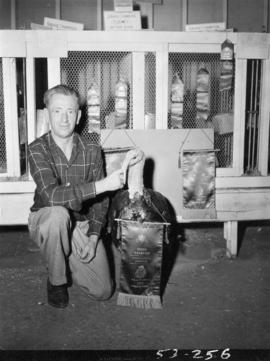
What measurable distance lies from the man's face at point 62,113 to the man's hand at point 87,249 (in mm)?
714

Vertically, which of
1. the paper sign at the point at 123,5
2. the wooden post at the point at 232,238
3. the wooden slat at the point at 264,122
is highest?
the paper sign at the point at 123,5

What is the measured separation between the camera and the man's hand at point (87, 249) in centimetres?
274

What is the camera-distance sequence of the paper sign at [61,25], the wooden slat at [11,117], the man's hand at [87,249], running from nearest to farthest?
1. the man's hand at [87,249]
2. the wooden slat at [11,117]
3. the paper sign at [61,25]

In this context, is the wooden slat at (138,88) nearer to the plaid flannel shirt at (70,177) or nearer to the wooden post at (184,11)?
the plaid flannel shirt at (70,177)

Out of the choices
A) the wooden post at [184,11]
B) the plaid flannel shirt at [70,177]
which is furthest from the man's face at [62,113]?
the wooden post at [184,11]

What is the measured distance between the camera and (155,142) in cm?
331

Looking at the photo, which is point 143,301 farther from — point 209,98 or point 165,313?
point 209,98

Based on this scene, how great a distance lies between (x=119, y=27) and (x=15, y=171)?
144cm

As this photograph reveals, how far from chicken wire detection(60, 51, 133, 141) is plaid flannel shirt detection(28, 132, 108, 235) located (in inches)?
24.4

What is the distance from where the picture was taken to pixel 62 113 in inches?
105

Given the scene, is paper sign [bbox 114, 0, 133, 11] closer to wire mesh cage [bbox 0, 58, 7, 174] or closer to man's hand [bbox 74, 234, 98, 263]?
wire mesh cage [bbox 0, 58, 7, 174]

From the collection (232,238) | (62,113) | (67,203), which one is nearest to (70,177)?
(67,203)

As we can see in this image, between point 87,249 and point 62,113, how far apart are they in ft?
2.96

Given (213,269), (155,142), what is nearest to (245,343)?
(213,269)
